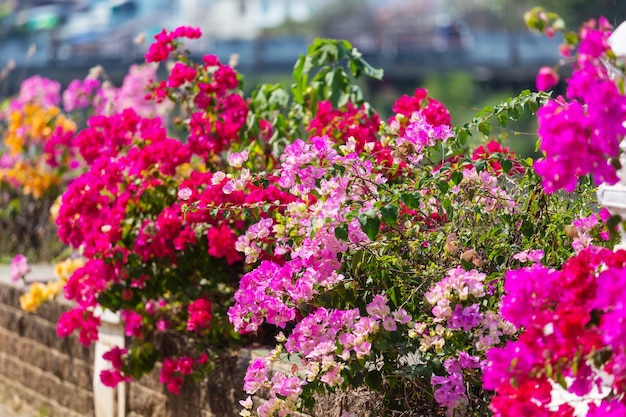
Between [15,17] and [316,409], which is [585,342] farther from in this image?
[15,17]

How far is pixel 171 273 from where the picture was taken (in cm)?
473

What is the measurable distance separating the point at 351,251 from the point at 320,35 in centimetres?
9867

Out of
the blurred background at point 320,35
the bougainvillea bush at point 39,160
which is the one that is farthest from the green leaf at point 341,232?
the blurred background at point 320,35

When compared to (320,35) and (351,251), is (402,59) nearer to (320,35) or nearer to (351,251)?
(320,35)

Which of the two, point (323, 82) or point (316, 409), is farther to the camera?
point (323, 82)

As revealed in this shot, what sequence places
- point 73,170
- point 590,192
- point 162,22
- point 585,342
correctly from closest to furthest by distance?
point 585,342
point 590,192
point 73,170
point 162,22

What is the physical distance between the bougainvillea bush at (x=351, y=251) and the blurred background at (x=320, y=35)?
3612cm

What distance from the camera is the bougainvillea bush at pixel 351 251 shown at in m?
2.50

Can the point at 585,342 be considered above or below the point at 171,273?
above

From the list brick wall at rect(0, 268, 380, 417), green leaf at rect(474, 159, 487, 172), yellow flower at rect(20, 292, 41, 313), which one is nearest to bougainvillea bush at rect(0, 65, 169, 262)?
brick wall at rect(0, 268, 380, 417)

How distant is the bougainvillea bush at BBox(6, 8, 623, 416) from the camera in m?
2.50

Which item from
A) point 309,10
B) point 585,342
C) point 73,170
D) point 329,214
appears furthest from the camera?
point 309,10

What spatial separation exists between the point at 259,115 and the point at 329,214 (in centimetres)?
196

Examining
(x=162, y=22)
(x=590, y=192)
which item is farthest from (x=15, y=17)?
(x=590, y=192)
